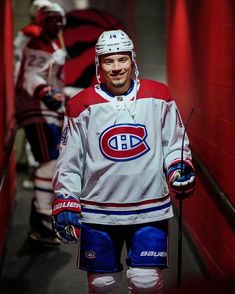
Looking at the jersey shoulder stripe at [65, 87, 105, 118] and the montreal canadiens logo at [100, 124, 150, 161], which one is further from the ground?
the jersey shoulder stripe at [65, 87, 105, 118]

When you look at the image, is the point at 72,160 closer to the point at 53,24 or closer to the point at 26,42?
the point at 53,24

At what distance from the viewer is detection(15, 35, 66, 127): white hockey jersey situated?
14.9 feet

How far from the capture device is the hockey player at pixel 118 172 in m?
2.75

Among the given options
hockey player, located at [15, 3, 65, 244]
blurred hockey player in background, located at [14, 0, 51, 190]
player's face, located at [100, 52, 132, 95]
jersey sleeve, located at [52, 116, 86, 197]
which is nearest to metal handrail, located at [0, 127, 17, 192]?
hockey player, located at [15, 3, 65, 244]

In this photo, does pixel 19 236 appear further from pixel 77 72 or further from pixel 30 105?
pixel 77 72

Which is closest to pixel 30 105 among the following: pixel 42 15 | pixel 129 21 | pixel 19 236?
pixel 42 15

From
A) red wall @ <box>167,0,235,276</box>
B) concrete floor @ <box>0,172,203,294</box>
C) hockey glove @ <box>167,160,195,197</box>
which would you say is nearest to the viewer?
hockey glove @ <box>167,160,195,197</box>

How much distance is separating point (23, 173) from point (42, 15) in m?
2.91

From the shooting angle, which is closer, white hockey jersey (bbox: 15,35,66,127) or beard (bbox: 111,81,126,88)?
beard (bbox: 111,81,126,88)

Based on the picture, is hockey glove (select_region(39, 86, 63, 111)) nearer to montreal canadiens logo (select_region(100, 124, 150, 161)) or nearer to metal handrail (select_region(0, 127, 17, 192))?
metal handrail (select_region(0, 127, 17, 192))

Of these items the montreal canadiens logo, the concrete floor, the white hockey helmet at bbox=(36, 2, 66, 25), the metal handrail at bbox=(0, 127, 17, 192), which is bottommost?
the concrete floor

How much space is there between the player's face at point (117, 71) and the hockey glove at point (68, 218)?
0.52m

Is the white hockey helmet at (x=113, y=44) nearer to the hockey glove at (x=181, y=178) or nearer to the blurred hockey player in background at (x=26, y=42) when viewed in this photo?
the hockey glove at (x=181, y=178)

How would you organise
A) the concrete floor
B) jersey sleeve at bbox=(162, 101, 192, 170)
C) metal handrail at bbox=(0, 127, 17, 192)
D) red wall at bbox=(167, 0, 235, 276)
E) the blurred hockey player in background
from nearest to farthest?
jersey sleeve at bbox=(162, 101, 192, 170), red wall at bbox=(167, 0, 235, 276), the concrete floor, metal handrail at bbox=(0, 127, 17, 192), the blurred hockey player in background
